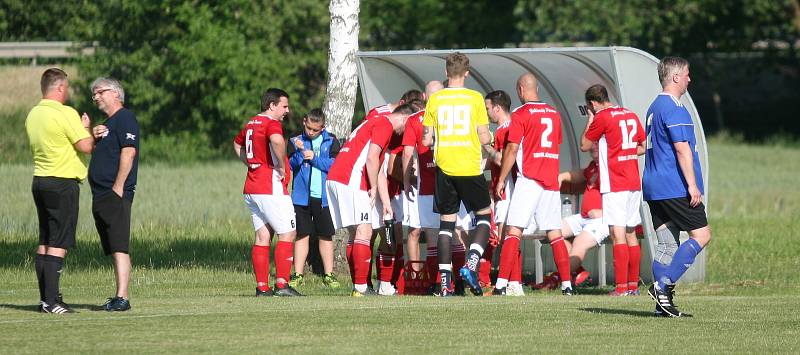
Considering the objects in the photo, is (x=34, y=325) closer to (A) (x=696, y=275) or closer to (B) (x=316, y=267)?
(B) (x=316, y=267)

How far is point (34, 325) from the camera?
10.6 m

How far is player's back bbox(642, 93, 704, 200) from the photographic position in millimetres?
11195

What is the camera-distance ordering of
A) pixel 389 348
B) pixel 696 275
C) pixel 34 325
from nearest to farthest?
pixel 389 348 < pixel 34 325 < pixel 696 275

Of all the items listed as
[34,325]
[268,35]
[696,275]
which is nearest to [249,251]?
[696,275]

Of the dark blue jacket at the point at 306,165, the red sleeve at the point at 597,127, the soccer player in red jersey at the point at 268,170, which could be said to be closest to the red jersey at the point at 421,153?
the soccer player in red jersey at the point at 268,170

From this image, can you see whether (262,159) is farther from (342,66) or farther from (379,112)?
(342,66)

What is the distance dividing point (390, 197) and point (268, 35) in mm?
26199

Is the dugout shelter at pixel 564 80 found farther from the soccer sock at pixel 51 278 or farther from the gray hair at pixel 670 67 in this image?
the soccer sock at pixel 51 278

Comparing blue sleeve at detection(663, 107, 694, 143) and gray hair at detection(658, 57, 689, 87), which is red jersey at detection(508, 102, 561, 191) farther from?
blue sleeve at detection(663, 107, 694, 143)

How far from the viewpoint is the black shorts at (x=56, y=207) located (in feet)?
37.1

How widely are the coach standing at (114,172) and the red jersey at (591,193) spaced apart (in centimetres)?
519

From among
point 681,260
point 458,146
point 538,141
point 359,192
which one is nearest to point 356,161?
point 359,192

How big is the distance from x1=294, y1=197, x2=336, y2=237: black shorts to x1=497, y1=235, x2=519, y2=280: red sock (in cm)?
210

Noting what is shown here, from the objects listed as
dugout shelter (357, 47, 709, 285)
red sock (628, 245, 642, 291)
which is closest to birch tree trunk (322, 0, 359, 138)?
dugout shelter (357, 47, 709, 285)
